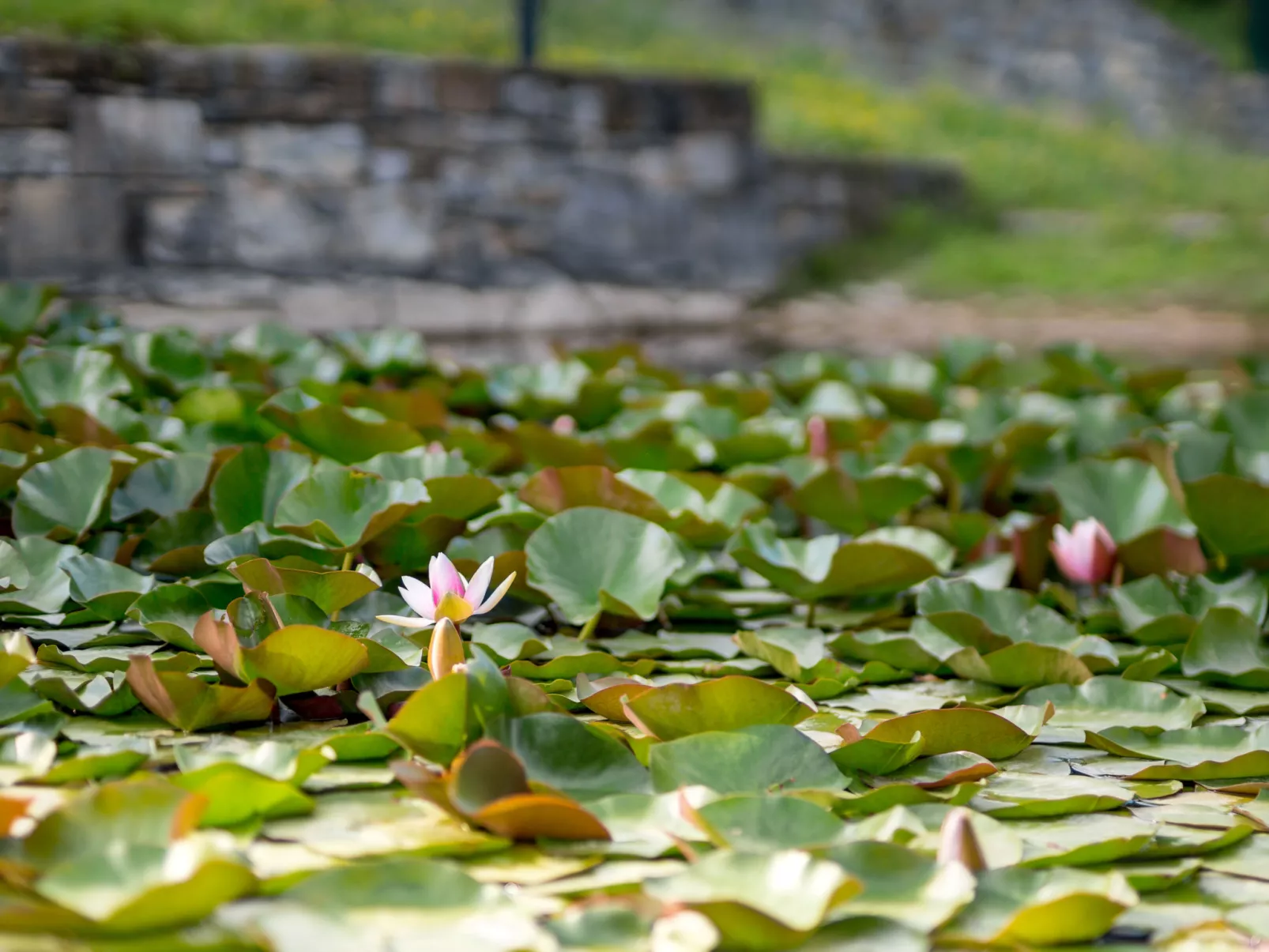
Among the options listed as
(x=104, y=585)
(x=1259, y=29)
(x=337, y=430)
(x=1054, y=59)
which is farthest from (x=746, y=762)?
(x=1259, y=29)

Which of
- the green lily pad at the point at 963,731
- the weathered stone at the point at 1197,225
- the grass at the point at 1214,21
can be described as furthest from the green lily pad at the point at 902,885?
the grass at the point at 1214,21

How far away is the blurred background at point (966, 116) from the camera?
428 centimetres

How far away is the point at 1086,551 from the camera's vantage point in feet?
4.22

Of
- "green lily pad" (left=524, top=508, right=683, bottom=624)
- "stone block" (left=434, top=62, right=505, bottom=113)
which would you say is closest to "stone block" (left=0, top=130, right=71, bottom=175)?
"stone block" (left=434, top=62, right=505, bottom=113)

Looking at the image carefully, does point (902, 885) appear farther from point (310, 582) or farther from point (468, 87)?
point (468, 87)

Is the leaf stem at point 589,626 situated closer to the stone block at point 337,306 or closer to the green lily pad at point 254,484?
the green lily pad at point 254,484

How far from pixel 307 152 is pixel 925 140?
4.67m

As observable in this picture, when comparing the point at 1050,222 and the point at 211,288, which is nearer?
the point at 211,288

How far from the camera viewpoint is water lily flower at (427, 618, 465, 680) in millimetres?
796

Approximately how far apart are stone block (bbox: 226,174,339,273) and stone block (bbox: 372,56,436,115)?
0.29 metres

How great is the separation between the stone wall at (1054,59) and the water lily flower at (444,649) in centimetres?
910

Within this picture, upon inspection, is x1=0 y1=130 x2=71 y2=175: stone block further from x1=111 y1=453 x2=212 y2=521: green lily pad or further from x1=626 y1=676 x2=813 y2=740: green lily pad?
x1=626 y1=676 x2=813 y2=740: green lily pad

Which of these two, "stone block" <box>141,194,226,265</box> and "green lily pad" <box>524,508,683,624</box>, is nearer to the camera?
"green lily pad" <box>524,508,683,624</box>

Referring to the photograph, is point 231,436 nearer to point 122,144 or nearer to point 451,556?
point 451,556
